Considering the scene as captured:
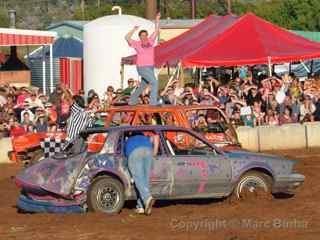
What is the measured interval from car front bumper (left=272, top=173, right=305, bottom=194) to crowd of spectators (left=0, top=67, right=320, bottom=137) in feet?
25.5

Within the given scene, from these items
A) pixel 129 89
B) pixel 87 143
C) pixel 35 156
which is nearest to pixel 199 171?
pixel 87 143

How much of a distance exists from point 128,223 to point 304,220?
214 cm

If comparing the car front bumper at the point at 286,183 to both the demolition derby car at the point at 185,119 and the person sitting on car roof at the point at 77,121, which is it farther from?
the person sitting on car roof at the point at 77,121

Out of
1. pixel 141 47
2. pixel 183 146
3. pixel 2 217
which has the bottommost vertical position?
pixel 2 217

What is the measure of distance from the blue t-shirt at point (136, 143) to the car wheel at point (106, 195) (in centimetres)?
44

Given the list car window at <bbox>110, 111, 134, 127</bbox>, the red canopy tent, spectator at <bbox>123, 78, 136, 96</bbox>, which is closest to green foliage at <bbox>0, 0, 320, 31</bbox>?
the red canopy tent

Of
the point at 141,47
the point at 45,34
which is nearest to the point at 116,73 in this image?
the point at 45,34

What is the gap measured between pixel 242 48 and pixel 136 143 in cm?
1268

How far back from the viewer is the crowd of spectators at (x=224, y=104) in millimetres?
21828

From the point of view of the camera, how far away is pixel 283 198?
14266 mm

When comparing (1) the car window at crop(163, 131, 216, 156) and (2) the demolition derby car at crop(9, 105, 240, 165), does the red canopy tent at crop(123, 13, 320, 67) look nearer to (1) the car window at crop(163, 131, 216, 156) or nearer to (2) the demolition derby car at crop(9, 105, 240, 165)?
(2) the demolition derby car at crop(9, 105, 240, 165)

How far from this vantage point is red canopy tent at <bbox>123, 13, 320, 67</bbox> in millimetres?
24469

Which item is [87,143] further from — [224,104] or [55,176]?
[224,104]

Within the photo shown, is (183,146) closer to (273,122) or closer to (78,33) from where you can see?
(273,122)
